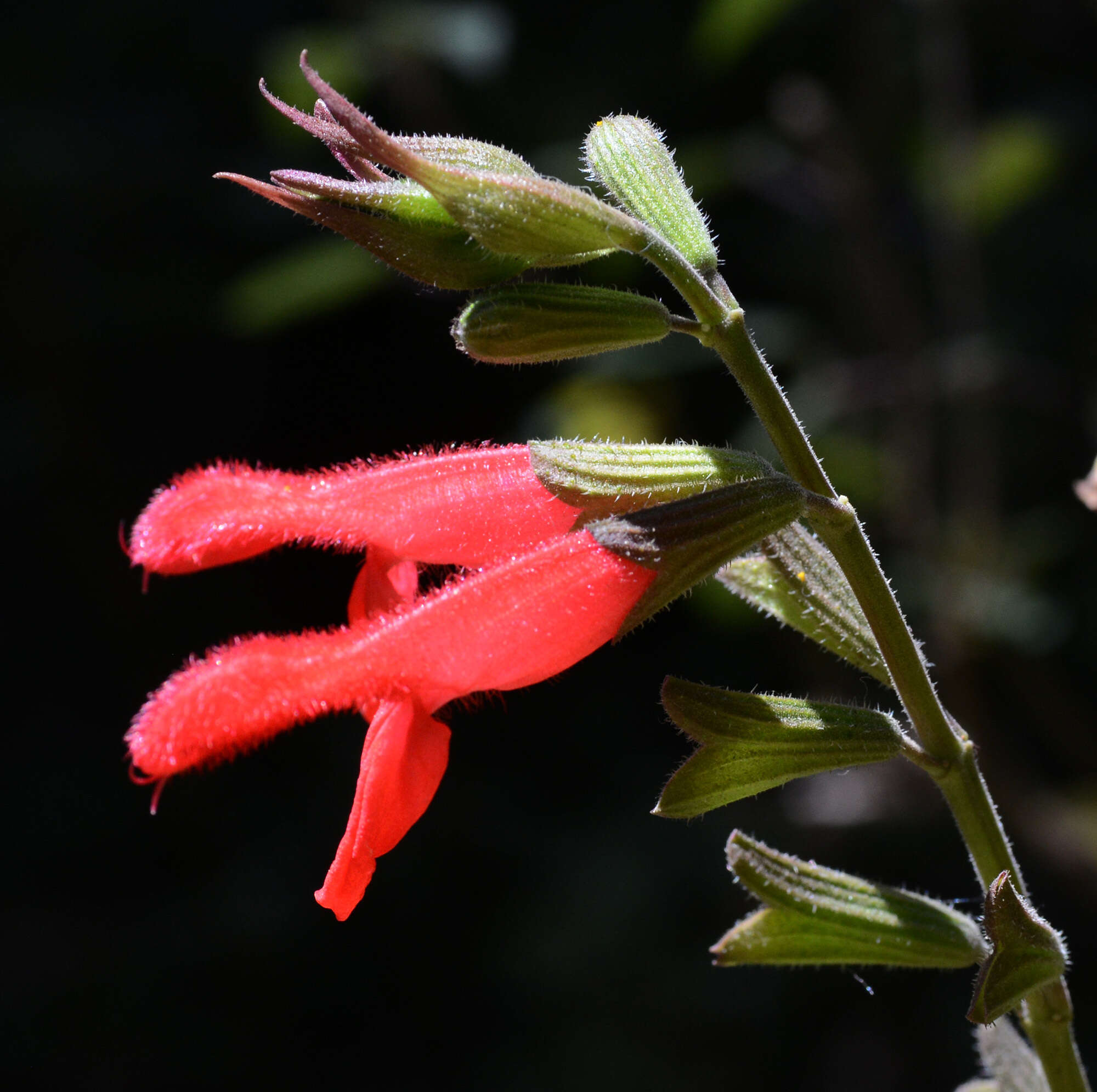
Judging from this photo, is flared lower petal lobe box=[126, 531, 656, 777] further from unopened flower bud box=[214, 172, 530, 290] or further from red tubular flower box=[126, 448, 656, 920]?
unopened flower bud box=[214, 172, 530, 290]

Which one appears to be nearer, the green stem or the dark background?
the green stem

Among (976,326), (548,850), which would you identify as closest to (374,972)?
(548,850)

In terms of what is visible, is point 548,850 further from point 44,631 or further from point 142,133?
point 142,133

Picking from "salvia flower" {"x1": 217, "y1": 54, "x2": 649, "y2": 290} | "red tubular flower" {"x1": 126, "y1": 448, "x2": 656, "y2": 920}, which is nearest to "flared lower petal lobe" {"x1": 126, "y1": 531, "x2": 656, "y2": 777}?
"red tubular flower" {"x1": 126, "y1": 448, "x2": 656, "y2": 920}

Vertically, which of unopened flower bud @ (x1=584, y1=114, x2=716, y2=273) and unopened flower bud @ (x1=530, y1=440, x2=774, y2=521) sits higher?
unopened flower bud @ (x1=584, y1=114, x2=716, y2=273)

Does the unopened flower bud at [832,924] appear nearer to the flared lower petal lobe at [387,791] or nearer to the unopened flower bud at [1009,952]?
the unopened flower bud at [1009,952]

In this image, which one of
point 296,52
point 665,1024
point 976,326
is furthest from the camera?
point 665,1024
